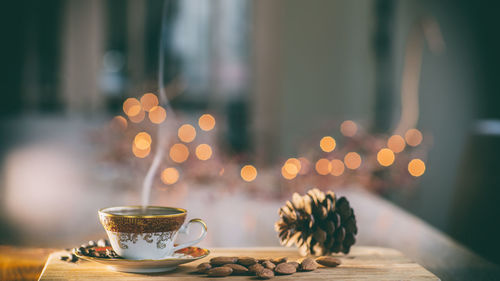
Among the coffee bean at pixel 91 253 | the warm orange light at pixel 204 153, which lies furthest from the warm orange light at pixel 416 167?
the coffee bean at pixel 91 253

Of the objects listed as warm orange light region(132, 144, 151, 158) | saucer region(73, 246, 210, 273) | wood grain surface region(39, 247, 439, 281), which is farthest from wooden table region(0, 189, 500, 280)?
warm orange light region(132, 144, 151, 158)

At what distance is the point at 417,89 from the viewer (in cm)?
284

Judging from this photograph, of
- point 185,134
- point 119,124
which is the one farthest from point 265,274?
point 185,134

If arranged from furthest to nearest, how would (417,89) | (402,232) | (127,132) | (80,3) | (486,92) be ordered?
1. (80,3)
2. (417,89)
3. (486,92)
4. (127,132)
5. (402,232)

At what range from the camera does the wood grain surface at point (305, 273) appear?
0.59m

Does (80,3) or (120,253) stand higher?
(80,3)

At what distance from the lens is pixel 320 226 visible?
0.73 meters

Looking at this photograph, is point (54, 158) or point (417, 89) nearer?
point (54, 158)

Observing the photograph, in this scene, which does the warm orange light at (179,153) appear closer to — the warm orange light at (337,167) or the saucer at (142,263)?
the warm orange light at (337,167)

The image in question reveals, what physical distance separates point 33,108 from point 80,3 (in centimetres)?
81

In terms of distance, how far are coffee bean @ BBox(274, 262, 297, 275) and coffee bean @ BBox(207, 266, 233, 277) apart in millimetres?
53

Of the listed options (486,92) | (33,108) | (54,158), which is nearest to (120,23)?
(33,108)

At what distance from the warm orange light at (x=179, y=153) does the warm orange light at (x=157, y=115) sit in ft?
0.68

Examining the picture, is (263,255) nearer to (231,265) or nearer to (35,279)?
(231,265)
